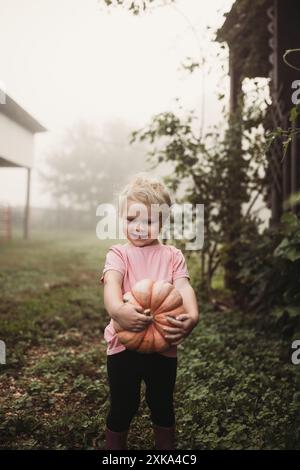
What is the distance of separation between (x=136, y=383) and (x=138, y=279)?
0.54 metres

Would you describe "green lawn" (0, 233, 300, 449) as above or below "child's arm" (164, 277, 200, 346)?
below

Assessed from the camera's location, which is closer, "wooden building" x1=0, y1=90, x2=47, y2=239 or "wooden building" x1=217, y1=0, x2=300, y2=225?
"wooden building" x1=217, y1=0, x2=300, y2=225

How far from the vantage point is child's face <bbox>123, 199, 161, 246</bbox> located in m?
2.14

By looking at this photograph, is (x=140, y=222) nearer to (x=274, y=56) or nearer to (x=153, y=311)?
(x=153, y=311)

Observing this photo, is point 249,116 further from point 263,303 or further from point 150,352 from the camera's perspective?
point 150,352

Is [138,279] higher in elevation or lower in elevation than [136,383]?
higher

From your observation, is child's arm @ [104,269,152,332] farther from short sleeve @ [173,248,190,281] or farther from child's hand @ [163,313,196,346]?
short sleeve @ [173,248,190,281]

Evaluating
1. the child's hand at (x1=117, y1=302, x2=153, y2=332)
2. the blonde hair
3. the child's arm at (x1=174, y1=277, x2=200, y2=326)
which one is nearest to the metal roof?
the blonde hair

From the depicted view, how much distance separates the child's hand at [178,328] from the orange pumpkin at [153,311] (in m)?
0.02

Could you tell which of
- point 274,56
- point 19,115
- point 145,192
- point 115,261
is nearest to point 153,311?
point 115,261

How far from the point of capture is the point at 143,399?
130 inches

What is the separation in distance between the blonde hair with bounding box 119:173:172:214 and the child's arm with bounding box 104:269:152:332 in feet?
1.33

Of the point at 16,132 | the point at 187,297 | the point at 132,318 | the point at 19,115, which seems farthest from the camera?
the point at 16,132

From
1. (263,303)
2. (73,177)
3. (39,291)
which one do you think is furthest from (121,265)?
(73,177)
